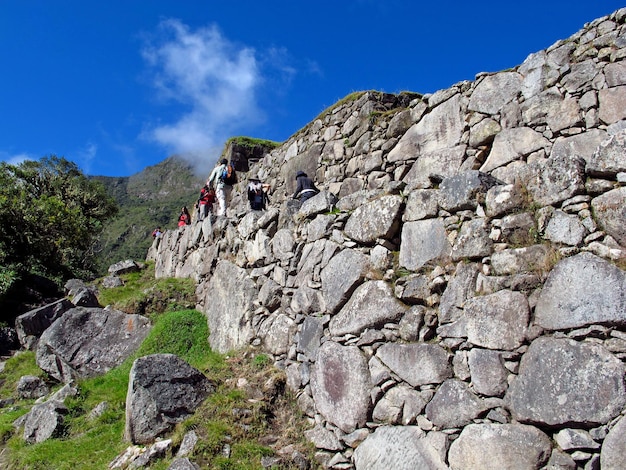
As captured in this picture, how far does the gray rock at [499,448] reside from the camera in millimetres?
3422

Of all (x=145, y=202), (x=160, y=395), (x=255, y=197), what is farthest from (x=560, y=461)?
(x=145, y=202)

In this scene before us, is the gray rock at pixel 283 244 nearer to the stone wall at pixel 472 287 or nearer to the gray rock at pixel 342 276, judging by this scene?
the stone wall at pixel 472 287

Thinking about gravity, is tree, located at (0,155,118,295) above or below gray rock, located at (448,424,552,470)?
above

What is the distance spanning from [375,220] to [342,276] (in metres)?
0.78

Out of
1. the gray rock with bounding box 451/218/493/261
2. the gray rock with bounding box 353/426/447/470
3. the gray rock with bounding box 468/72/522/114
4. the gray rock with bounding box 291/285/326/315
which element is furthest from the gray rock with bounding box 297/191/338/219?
the gray rock with bounding box 353/426/447/470

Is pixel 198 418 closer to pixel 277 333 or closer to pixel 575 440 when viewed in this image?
pixel 277 333

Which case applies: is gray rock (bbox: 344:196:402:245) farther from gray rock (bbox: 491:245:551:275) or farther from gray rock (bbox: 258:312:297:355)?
gray rock (bbox: 258:312:297:355)

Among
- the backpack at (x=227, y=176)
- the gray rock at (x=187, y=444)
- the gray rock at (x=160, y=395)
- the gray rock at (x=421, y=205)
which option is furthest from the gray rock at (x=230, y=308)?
the backpack at (x=227, y=176)

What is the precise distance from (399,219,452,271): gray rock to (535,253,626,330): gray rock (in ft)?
3.79

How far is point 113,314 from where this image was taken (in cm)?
896

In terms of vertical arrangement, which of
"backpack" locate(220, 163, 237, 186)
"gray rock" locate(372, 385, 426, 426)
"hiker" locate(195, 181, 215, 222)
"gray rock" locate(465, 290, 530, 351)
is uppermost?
"backpack" locate(220, 163, 237, 186)

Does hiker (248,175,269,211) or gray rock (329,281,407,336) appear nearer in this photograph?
gray rock (329,281,407,336)

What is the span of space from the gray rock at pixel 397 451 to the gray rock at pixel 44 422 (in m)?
4.10

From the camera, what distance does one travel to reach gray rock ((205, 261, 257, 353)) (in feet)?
24.4
